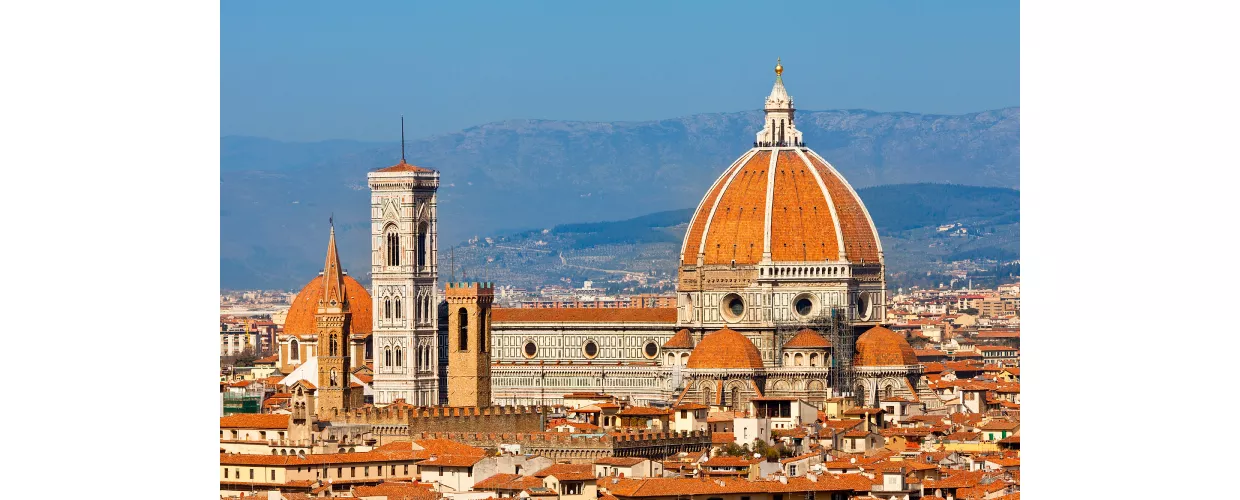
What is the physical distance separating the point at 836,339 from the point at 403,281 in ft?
37.3

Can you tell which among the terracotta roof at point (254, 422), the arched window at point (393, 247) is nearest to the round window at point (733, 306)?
the arched window at point (393, 247)

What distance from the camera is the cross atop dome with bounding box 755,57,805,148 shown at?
9075 cm

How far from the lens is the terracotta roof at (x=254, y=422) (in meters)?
61.3

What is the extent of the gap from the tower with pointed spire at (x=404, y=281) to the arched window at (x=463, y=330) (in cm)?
267

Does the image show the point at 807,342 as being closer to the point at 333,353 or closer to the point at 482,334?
the point at 482,334

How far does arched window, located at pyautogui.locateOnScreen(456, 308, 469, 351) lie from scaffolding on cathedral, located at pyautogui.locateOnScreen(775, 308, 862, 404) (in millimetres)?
9058

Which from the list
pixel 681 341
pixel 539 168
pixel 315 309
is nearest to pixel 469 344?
pixel 681 341

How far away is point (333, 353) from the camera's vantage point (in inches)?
2899

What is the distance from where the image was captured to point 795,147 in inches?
3521
